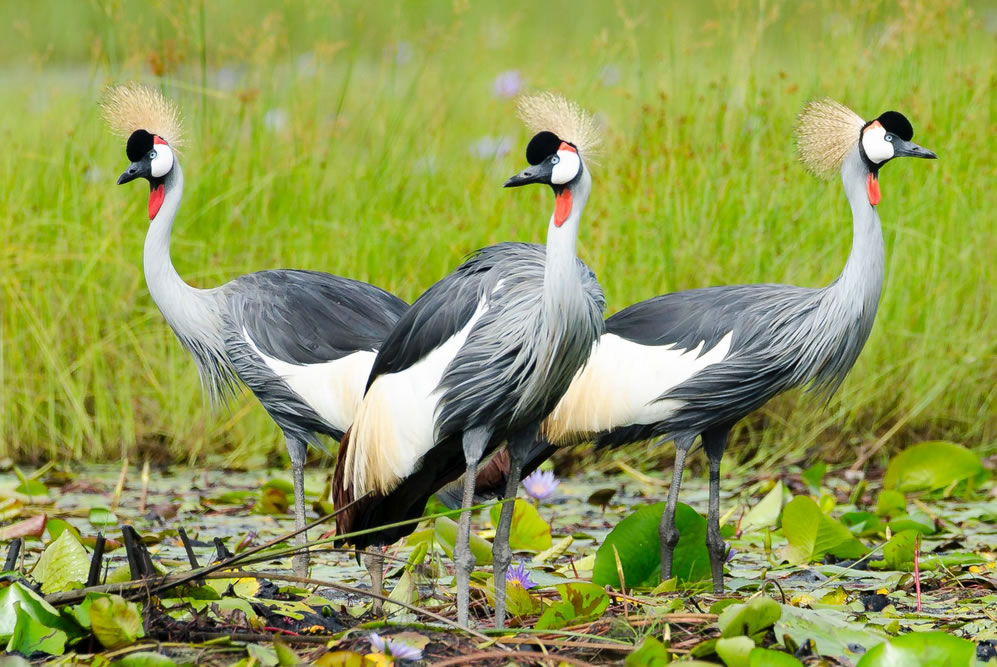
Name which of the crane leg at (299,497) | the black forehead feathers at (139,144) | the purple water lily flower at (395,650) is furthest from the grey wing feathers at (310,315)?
the purple water lily flower at (395,650)

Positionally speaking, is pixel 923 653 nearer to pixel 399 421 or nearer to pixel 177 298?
pixel 399 421

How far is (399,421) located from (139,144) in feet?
5.50

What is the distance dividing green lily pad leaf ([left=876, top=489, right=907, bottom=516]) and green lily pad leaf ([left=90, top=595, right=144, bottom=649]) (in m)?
2.57

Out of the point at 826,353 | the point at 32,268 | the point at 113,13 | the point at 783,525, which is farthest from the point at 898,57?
the point at 32,268

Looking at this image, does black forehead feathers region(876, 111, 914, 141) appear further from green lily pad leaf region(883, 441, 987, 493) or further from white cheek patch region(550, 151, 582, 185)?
white cheek patch region(550, 151, 582, 185)

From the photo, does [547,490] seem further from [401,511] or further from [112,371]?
[112,371]

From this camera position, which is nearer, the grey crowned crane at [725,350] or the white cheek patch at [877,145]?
the grey crowned crane at [725,350]

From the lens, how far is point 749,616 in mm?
2857

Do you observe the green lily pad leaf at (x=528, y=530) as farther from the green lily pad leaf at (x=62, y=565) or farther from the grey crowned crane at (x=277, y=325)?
the green lily pad leaf at (x=62, y=565)

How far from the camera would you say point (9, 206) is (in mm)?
5727

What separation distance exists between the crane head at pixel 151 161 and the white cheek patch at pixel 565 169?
186cm

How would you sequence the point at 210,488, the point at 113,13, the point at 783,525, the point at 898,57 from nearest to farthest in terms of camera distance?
the point at 783,525
the point at 210,488
the point at 113,13
the point at 898,57

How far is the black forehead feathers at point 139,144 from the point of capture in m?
4.50

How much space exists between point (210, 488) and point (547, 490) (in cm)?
154
